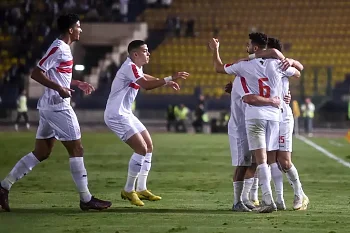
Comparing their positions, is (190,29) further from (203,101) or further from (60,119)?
(60,119)

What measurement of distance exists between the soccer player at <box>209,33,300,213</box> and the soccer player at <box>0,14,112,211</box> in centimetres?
186

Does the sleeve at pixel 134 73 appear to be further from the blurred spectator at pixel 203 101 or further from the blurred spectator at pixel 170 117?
the blurred spectator at pixel 170 117

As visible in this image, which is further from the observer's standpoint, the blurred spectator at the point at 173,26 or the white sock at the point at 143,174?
the blurred spectator at the point at 173,26

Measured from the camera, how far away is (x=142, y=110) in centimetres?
4412

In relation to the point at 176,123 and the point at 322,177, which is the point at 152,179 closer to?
the point at 322,177

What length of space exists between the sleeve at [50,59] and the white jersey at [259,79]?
2.05 meters

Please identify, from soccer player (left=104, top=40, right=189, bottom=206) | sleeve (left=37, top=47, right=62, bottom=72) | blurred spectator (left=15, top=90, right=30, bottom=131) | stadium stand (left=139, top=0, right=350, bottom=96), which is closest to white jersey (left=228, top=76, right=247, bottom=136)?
soccer player (left=104, top=40, right=189, bottom=206)

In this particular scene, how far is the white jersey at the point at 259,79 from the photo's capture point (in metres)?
12.3

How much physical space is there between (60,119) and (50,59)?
0.73 metres

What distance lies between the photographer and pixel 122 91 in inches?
526

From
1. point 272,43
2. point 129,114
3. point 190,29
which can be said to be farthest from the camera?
point 190,29

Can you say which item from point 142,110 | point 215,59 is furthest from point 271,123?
point 142,110

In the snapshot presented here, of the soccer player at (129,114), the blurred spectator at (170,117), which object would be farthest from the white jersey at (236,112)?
the blurred spectator at (170,117)

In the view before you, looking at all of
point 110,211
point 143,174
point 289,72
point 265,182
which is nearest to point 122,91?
point 143,174
